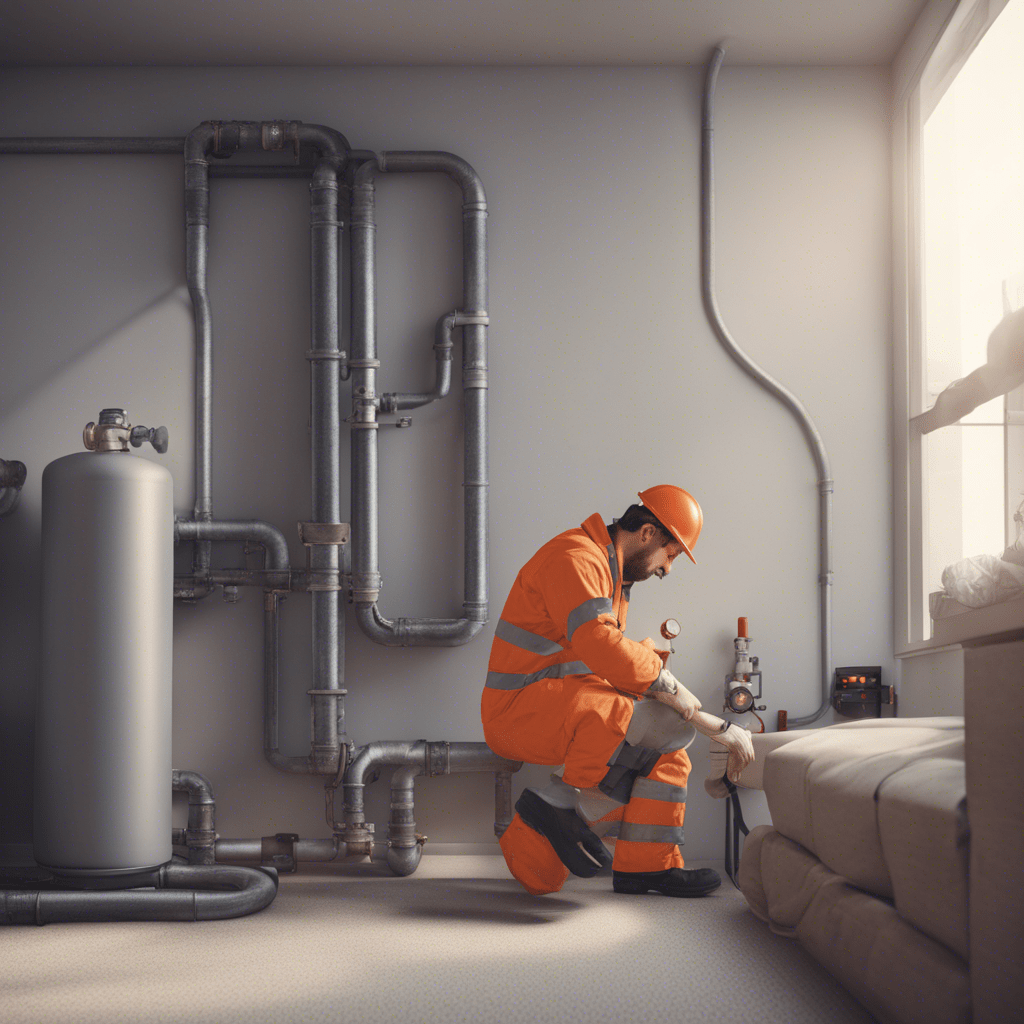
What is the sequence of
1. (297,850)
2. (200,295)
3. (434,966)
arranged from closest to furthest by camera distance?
(434,966)
(297,850)
(200,295)

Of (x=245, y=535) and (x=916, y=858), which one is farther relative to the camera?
(x=245, y=535)

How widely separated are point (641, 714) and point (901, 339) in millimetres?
1739

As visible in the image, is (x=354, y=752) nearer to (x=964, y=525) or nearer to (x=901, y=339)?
(x=964, y=525)

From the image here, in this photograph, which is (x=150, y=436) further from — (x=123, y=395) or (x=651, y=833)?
(x=651, y=833)

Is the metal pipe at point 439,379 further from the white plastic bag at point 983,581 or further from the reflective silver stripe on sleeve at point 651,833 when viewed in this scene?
the white plastic bag at point 983,581

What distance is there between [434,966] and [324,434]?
1872mm

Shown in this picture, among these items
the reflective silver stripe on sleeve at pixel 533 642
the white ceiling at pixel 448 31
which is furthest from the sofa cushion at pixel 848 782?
the white ceiling at pixel 448 31

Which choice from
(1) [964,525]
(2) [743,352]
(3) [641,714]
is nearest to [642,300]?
(2) [743,352]

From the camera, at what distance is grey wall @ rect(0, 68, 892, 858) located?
3.66 m

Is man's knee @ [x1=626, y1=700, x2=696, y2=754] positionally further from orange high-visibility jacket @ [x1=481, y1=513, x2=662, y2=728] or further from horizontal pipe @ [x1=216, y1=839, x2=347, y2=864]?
horizontal pipe @ [x1=216, y1=839, x2=347, y2=864]

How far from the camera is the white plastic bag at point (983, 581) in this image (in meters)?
2.65

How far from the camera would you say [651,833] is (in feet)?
9.53

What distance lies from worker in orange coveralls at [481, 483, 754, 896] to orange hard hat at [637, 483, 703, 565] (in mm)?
233

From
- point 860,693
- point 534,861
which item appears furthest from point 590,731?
point 860,693
